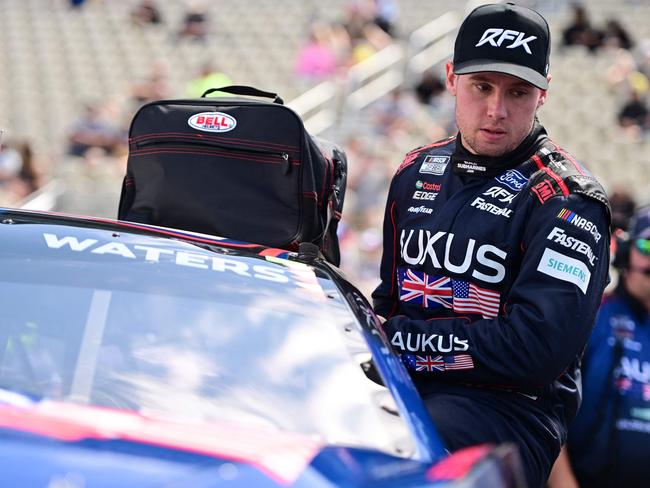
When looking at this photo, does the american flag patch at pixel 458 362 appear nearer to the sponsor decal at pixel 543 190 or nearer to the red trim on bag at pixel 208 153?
the sponsor decal at pixel 543 190

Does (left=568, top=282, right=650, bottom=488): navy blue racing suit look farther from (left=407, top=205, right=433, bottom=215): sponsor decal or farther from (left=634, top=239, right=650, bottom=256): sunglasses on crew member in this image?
(left=407, top=205, right=433, bottom=215): sponsor decal

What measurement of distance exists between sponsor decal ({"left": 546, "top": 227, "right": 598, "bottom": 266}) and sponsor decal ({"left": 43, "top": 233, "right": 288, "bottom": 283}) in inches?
32.4

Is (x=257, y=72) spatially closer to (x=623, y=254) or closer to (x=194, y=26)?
(x=194, y=26)

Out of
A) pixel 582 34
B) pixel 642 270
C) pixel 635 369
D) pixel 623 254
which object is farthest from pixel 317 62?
pixel 635 369

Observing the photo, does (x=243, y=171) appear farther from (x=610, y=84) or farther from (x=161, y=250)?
(x=610, y=84)

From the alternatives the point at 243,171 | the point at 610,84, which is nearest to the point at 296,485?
the point at 243,171

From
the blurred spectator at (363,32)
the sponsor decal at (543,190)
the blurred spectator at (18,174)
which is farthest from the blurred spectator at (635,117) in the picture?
the sponsor decal at (543,190)

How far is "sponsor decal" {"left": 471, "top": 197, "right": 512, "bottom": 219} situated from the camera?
12.0 feet

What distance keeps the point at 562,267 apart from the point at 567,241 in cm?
8

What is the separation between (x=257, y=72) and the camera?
17203 millimetres

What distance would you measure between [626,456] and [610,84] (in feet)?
34.7

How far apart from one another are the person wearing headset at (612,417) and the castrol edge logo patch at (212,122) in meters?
1.87

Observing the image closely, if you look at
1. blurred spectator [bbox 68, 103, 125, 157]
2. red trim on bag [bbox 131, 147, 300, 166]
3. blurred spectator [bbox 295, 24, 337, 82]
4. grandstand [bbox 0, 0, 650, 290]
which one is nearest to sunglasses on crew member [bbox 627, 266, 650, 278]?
red trim on bag [bbox 131, 147, 300, 166]

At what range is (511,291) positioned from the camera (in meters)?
3.54
